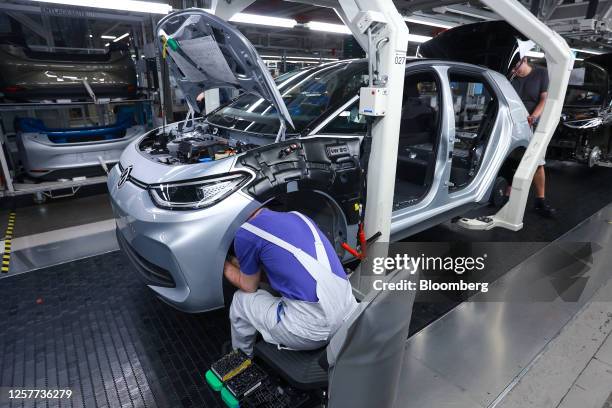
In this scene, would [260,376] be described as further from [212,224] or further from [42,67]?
[42,67]

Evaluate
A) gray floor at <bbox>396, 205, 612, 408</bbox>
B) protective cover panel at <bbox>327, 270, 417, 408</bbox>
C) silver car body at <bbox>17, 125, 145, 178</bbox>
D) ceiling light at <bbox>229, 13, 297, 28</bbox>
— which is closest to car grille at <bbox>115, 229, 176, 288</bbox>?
protective cover panel at <bbox>327, 270, 417, 408</bbox>

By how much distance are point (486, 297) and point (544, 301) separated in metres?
0.38

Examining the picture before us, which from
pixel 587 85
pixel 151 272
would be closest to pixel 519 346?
pixel 151 272

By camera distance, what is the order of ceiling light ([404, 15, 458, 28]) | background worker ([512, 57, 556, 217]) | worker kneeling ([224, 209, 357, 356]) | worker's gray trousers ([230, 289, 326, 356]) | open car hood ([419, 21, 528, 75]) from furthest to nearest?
ceiling light ([404, 15, 458, 28]) < background worker ([512, 57, 556, 217]) < open car hood ([419, 21, 528, 75]) < worker's gray trousers ([230, 289, 326, 356]) < worker kneeling ([224, 209, 357, 356])

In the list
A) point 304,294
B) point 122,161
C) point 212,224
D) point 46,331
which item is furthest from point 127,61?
point 304,294

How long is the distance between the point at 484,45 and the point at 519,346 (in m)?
2.96

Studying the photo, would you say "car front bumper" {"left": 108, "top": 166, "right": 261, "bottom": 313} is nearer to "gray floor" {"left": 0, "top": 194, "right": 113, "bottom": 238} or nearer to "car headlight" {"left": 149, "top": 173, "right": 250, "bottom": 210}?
"car headlight" {"left": 149, "top": 173, "right": 250, "bottom": 210}

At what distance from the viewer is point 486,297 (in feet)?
8.54

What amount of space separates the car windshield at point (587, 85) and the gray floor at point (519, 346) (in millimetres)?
4764

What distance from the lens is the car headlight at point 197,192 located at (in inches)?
69.5

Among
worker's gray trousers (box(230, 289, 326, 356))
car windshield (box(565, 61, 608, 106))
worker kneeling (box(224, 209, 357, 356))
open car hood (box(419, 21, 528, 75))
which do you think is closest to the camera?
worker kneeling (box(224, 209, 357, 356))

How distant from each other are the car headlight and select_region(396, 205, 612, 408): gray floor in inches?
51.7

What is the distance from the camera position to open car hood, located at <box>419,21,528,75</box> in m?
3.55

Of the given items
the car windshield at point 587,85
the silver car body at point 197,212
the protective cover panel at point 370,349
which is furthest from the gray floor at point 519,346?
the car windshield at point 587,85
